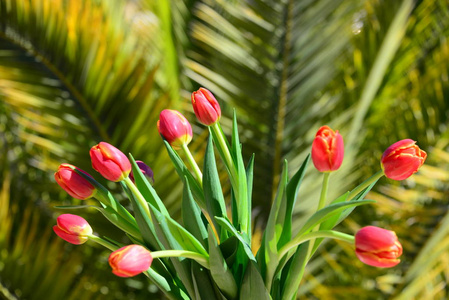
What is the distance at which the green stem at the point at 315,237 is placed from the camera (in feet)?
1.85

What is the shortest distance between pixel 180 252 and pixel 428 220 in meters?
1.60

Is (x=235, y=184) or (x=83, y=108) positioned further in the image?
(x=83, y=108)

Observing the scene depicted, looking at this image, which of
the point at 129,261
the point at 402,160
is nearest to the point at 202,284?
the point at 129,261

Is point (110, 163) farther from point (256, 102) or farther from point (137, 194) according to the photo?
point (256, 102)

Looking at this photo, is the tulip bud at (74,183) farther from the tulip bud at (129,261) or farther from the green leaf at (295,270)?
the green leaf at (295,270)

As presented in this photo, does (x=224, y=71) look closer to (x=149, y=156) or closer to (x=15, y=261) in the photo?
(x=149, y=156)

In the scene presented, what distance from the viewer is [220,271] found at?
25.2 inches

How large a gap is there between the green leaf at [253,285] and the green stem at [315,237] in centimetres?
3

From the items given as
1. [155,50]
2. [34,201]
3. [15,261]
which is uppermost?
[155,50]

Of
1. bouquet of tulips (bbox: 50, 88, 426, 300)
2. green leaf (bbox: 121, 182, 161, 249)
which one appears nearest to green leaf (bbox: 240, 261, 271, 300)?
bouquet of tulips (bbox: 50, 88, 426, 300)

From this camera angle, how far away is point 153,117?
1.77 metres

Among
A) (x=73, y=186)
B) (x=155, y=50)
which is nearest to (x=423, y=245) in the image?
(x=155, y=50)

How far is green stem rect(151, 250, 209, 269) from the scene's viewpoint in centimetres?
58

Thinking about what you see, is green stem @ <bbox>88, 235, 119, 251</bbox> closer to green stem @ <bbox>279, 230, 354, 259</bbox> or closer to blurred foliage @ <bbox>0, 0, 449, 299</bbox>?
green stem @ <bbox>279, 230, 354, 259</bbox>
